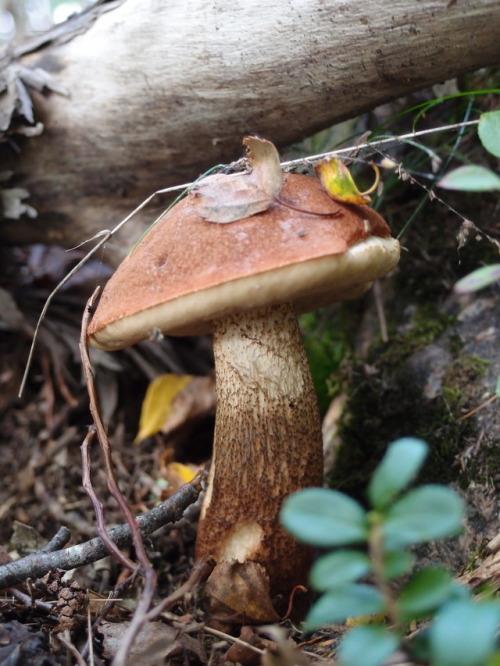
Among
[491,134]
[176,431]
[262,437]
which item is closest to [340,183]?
[491,134]

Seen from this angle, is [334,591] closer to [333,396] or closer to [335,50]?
[335,50]

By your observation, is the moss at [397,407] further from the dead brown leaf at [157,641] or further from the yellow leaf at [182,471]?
the dead brown leaf at [157,641]

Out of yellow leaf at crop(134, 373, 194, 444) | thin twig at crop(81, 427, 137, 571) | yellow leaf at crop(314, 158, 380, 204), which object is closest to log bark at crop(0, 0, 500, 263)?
yellow leaf at crop(314, 158, 380, 204)

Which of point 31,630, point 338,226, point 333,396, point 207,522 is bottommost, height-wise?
point 333,396

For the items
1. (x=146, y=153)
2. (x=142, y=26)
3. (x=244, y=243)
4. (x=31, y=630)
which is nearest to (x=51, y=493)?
(x=31, y=630)

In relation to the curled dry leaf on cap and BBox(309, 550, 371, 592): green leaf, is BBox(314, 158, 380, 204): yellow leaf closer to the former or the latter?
the curled dry leaf on cap

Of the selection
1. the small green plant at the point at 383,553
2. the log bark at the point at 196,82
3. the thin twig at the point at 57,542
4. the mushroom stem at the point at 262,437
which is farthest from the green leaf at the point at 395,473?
the log bark at the point at 196,82
